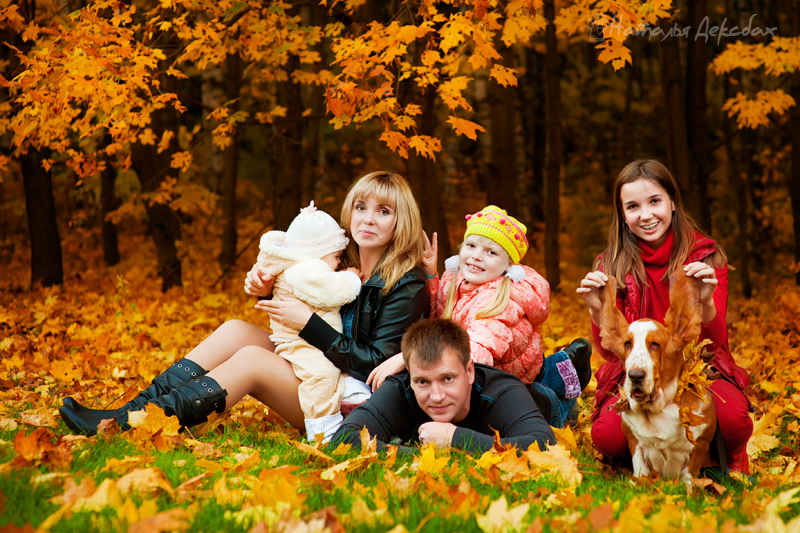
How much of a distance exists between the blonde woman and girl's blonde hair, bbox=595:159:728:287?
0.97m

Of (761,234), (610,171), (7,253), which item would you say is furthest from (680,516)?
(610,171)

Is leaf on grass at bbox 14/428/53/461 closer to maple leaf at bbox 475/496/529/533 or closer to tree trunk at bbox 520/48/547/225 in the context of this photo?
maple leaf at bbox 475/496/529/533

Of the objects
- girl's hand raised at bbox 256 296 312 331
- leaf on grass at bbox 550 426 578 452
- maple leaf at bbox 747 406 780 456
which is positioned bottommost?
maple leaf at bbox 747 406 780 456

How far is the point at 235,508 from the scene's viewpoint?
2098 millimetres

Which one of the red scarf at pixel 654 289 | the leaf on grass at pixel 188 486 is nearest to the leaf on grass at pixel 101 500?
the leaf on grass at pixel 188 486

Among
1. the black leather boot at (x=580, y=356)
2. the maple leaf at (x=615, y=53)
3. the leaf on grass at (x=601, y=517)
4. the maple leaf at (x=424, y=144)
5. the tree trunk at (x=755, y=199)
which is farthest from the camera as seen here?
the tree trunk at (x=755, y=199)

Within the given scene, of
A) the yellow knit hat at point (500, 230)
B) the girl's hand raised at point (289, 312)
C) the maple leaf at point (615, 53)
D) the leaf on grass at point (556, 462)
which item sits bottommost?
the leaf on grass at point (556, 462)

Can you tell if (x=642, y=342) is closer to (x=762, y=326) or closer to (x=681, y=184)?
(x=762, y=326)

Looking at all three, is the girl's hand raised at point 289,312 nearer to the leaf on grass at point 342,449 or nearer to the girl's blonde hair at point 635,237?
the leaf on grass at point 342,449

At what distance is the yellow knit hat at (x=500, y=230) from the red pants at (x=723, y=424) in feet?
3.05

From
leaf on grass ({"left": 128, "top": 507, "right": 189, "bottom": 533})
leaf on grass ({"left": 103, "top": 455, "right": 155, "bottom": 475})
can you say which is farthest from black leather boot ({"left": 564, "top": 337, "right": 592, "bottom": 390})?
leaf on grass ({"left": 128, "top": 507, "right": 189, "bottom": 533})

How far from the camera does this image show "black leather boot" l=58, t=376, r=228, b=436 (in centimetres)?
306

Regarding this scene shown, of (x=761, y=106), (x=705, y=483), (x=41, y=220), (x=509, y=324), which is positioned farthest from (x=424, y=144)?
(x=41, y=220)

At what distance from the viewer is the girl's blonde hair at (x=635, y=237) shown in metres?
3.13
